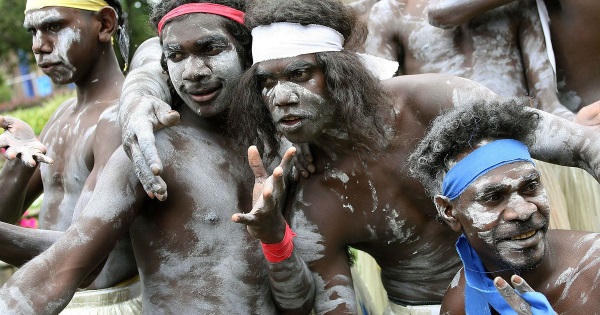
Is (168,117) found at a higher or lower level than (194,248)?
higher

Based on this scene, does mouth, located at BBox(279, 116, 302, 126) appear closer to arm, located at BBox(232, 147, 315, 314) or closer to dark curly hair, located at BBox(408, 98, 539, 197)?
→ arm, located at BBox(232, 147, 315, 314)

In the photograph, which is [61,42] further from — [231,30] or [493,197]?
[493,197]

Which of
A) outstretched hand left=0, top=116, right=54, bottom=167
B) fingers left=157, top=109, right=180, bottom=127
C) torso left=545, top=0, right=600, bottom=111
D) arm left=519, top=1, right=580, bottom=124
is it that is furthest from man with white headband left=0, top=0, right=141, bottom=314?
torso left=545, top=0, right=600, bottom=111

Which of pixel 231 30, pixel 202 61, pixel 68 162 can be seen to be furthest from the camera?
pixel 68 162

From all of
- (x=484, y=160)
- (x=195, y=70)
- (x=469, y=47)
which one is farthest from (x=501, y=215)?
(x=469, y=47)

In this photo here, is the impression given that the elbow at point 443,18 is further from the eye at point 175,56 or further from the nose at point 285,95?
the eye at point 175,56

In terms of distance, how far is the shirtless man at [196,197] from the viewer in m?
3.12

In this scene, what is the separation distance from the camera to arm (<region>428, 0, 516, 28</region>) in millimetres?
3975

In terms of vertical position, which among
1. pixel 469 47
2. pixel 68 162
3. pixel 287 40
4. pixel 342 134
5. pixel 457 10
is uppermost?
pixel 287 40

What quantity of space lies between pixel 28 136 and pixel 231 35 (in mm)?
856

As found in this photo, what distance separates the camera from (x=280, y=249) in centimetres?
297

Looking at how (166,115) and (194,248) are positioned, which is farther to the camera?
(194,248)

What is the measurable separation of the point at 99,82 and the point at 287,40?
1.09 m

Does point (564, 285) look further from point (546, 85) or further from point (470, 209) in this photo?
point (546, 85)
